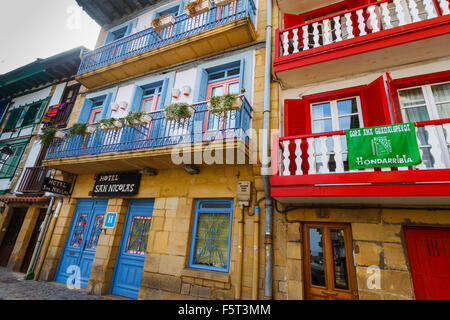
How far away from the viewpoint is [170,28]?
8.14 m

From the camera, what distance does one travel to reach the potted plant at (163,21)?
777 cm

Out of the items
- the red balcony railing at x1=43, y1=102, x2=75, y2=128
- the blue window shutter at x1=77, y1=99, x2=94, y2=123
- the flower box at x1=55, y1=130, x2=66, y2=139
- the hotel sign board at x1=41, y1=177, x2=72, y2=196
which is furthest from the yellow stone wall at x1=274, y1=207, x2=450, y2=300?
the red balcony railing at x1=43, y1=102, x2=75, y2=128

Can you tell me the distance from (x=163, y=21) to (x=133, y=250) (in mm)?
8131

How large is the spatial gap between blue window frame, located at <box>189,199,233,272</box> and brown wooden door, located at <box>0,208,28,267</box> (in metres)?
9.95

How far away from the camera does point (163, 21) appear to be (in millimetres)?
7914

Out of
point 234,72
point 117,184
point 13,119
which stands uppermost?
point 13,119

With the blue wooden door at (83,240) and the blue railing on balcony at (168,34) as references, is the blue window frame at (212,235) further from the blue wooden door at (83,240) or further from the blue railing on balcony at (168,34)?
the blue railing on balcony at (168,34)

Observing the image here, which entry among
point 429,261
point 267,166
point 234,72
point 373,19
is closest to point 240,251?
point 267,166

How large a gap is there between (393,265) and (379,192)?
1.49 m

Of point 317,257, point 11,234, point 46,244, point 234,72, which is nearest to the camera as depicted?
point 317,257

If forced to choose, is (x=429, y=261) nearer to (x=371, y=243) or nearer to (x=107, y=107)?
(x=371, y=243)

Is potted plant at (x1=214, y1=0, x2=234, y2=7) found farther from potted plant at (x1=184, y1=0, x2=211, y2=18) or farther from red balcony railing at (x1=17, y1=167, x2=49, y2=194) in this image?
red balcony railing at (x1=17, y1=167, x2=49, y2=194)

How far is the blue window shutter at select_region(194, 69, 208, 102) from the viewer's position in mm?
6820
